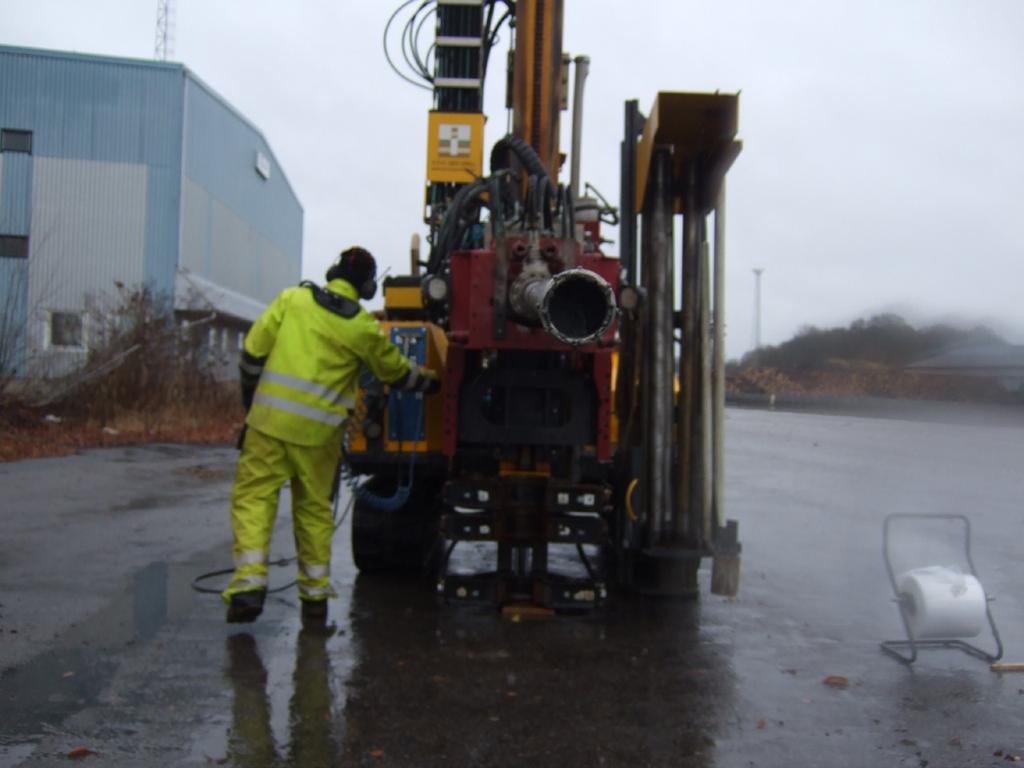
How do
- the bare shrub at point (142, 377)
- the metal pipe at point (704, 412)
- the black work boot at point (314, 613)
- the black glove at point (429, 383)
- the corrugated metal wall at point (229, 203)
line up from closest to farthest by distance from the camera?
1. the black work boot at point (314, 613)
2. the black glove at point (429, 383)
3. the metal pipe at point (704, 412)
4. the bare shrub at point (142, 377)
5. the corrugated metal wall at point (229, 203)

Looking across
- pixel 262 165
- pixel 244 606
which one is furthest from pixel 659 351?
pixel 262 165

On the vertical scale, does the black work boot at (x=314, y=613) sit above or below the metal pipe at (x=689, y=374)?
below

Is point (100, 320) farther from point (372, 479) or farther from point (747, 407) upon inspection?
point (747, 407)

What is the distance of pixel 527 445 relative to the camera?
6.04 metres

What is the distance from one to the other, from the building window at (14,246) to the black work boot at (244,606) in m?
26.8

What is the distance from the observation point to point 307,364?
219 inches

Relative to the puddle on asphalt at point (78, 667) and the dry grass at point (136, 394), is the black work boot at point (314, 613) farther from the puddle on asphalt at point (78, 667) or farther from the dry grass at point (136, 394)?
the dry grass at point (136, 394)

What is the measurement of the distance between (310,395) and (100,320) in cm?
1640

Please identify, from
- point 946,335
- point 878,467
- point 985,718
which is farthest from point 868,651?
point 946,335

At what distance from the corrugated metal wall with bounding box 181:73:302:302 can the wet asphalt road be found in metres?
23.5

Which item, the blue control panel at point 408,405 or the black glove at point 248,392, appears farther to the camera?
the blue control panel at point 408,405

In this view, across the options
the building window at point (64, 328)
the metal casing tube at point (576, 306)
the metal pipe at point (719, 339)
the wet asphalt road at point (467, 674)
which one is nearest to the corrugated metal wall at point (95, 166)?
the building window at point (64, 328)

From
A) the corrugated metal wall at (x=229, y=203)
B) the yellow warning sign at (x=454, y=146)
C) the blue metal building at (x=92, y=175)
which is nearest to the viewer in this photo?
the yellow warning sign at (x=454, y=146)

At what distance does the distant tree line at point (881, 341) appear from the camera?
16.5 meters
